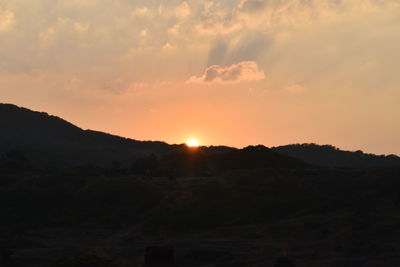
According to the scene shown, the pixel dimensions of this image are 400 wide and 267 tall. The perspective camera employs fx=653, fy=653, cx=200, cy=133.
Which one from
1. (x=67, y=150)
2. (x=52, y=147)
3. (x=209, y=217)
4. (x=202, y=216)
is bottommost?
(x=209, y=217)

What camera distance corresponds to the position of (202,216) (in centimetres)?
6975

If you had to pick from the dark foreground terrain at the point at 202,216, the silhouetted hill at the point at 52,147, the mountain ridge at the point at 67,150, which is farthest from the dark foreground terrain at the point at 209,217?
the mountain ridge at the point at 67,150

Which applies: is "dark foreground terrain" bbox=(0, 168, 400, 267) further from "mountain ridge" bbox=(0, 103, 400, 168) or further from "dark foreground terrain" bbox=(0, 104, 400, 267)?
"mountain ridge" bbox=(0, 103, 400, 168)

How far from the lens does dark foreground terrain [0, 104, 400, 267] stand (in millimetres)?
49706

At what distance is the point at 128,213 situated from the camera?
239 ft

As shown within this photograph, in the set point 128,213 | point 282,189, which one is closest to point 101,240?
point 128,213

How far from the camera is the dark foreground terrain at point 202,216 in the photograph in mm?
49706

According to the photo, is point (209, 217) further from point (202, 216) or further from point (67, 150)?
point (67, 150)

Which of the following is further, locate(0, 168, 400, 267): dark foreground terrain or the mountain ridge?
the mountain ridge

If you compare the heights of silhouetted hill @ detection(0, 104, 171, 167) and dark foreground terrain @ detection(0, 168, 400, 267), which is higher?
silhouetted hill @ detection(0, 104, 171, 167)

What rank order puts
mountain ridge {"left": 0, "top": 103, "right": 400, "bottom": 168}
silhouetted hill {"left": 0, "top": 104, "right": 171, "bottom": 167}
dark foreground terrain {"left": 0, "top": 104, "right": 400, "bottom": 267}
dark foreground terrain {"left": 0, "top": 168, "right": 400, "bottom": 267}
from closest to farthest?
dark foreground terrain {"left": 0, "top": 104, "right": 400, "bottom": 267} < dark foreground terrain {"left": 0, "top": 168, "right": 400, "bottom": 267} < silhouetted hill {"left": 0, "top": 104, "right": 171, "bottom": 167} < mountain ridge {"left": 0, "top": 103, "right": 400, "bottom": 168}

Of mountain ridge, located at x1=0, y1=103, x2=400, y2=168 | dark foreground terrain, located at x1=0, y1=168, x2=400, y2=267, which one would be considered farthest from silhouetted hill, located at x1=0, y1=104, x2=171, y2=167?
dark foreground terrain, located at x1=0, y1=168, x2=400, y2=267

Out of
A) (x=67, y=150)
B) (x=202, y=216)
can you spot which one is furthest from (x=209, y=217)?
(x=67, y=150)

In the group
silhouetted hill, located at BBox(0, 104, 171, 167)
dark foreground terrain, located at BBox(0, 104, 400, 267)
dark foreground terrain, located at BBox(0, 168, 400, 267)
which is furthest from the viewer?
silhouetted hill, located at BBox(0, 104, 171, 167)
